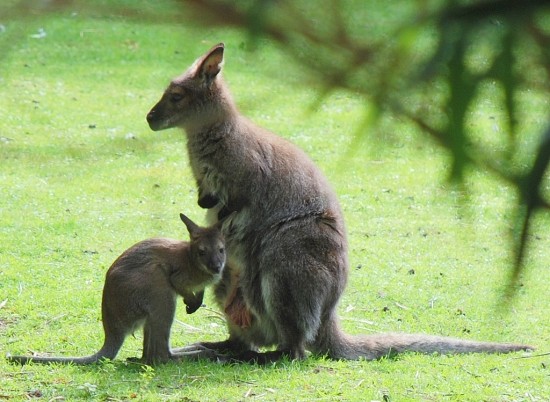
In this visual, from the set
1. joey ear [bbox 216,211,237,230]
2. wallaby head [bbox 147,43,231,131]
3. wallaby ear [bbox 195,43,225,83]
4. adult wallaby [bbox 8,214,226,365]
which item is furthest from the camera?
joey ear [bbox 216,211,237,230]

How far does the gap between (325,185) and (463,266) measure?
9.13ft

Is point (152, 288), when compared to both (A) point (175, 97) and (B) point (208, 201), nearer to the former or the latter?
(B) point (208, 201)

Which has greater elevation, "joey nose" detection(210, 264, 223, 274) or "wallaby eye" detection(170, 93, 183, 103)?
"wallaby eye" detection(170, 93, 183, 103)

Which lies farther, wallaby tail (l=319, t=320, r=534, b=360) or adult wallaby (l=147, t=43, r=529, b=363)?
wallaby tail (l=319, t=320, r=534, b=360)

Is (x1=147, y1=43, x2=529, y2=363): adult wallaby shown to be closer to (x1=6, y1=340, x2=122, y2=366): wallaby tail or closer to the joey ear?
the joey ear

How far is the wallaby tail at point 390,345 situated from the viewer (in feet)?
19.3

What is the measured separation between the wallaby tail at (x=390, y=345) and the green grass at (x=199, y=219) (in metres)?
0.08

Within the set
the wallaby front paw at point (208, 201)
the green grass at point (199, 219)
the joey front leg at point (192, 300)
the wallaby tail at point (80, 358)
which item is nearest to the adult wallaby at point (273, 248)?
the wallaby front paw at point (208, 201)

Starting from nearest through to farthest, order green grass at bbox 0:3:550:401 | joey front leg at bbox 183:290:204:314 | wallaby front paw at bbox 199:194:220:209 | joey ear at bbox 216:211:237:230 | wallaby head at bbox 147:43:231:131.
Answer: green grass at bbox 0:3:550:401 < wallaby head at bbox 147:43:231:131 < joey front leg at bbox 183:290:204:314 < joey ear at bbox 216:211:237:230 < wallaby front paw at bbox 199:194:220:209

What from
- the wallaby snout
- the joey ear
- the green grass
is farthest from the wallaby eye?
the joey ear

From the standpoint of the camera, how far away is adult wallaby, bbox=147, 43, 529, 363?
18.7 ft

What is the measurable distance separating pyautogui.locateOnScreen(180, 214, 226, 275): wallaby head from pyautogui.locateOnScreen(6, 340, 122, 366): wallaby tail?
2.01ft

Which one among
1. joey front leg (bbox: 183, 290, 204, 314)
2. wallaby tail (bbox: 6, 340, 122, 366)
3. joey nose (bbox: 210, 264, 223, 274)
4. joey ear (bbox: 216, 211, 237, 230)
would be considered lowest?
wallaby tail (bbox: 6, 340, 122, 366)

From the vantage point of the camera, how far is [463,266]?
848 centimetres
